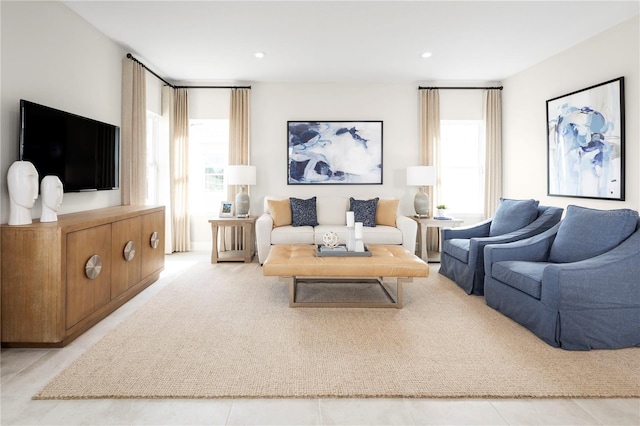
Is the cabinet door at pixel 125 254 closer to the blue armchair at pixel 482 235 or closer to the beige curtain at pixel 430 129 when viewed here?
the blue armchair at pixel 482 235

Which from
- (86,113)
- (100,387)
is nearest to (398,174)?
(86,113)

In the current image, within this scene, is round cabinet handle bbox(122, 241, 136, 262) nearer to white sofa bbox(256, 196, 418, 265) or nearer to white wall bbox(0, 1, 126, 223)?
Result: white wall bbox(0, 1, 126, 223)

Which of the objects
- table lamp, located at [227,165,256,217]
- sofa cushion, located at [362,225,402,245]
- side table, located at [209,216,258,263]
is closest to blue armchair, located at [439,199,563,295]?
sofa cushion, located at [362,225,402,245]

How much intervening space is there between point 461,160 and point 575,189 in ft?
6.38

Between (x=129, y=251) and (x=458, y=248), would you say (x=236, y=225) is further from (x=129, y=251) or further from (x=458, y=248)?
(x=458, y=248)

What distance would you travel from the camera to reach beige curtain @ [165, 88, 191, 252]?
5699 millimetres

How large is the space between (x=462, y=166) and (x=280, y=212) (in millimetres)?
3096

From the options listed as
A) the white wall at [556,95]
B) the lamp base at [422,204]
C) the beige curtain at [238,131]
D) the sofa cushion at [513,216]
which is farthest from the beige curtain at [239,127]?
the white wall at [556,95]

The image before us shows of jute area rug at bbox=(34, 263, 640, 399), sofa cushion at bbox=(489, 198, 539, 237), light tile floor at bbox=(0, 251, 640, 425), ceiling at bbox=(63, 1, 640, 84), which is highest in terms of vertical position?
ceiling at bbox=(63, 1, 640, 84)

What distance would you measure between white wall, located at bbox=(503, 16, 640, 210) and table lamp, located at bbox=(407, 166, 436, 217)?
130cm

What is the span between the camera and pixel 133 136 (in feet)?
14.5

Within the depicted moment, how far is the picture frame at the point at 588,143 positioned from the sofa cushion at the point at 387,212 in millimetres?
1986

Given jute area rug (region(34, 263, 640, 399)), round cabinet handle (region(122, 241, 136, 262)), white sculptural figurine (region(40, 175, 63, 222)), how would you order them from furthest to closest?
round cabinet handle (region(122, 241, 136, 262)), white sculptural figurine (region(40, 175, 63, 222)), jute area rug (region(34, 263, 640, 399))

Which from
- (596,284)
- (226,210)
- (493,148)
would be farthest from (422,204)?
(596,284)
